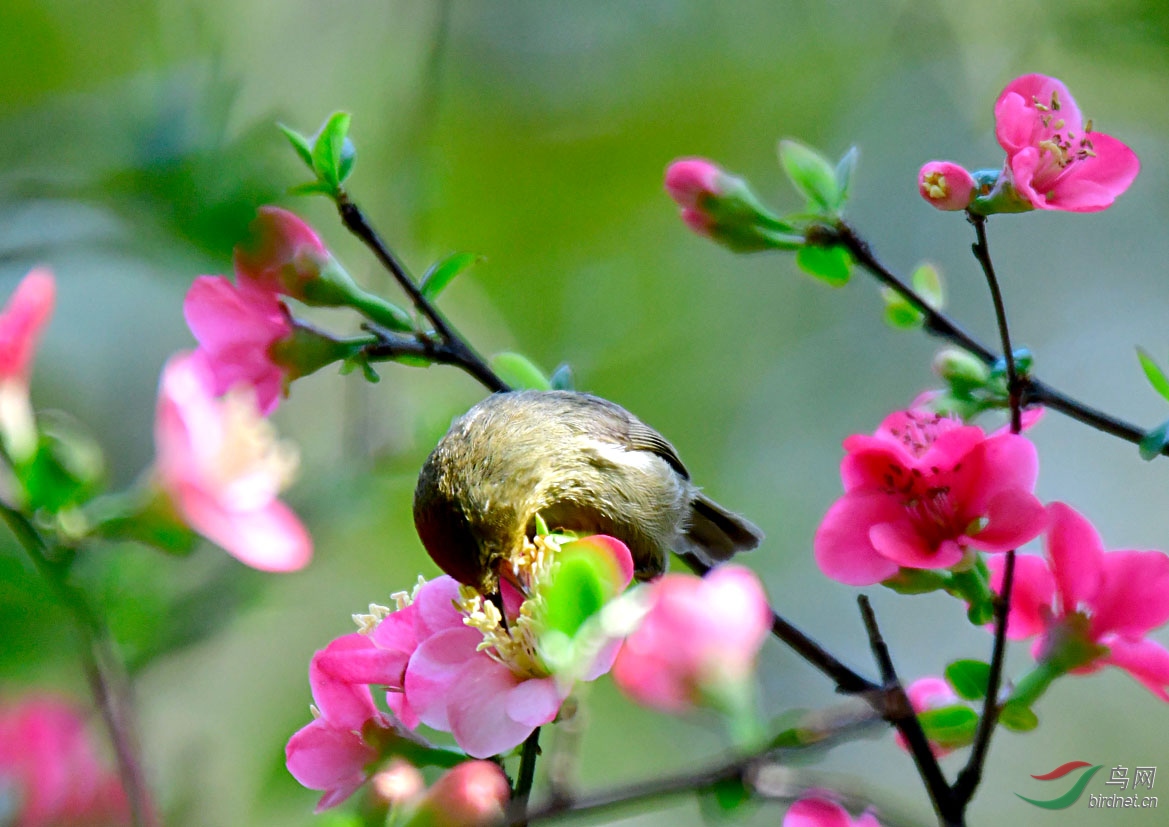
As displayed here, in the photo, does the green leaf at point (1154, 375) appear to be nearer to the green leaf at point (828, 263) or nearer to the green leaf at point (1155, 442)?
the green leaf at point (1155, 442)

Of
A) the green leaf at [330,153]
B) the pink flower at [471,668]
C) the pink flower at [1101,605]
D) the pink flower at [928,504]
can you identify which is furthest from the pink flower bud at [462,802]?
the green leaf at [330,153]

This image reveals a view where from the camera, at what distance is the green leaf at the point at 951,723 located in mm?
617

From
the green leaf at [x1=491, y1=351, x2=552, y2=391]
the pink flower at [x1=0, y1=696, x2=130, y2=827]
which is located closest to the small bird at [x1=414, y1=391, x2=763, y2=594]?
the green leaf at [x1=491, y1=351, x2=552, y2=391]

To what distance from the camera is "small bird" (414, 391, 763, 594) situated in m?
1.07

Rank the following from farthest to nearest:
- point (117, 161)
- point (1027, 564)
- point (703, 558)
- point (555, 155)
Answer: point (555, 155)
point (703, 558)
point (1027, 564)
point (117, 161)

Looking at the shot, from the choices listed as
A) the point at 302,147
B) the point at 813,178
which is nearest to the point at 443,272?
the point at 302,147

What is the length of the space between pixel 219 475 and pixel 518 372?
528mm

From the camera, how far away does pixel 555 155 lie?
4.65 meters

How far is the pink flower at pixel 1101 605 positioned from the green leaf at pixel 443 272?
0.45 meters

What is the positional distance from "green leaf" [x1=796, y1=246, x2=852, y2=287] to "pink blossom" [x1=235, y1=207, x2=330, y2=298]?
372 mm

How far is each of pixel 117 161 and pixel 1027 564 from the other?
24.6 inches

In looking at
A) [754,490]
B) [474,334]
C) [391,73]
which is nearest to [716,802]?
[391,73]

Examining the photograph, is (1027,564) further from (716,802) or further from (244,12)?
(244,12)

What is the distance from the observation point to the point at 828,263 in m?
0.80
